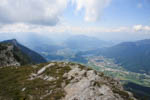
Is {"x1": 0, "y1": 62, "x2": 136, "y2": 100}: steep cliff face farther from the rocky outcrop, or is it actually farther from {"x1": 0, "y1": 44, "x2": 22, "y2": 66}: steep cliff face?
{"x1": 0, "y1": 44, "x2": 22, "y2": 66}: steep cliff face

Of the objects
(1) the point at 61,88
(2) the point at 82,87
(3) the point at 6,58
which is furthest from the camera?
(3) the point at 6,58

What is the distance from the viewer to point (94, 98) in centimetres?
2038

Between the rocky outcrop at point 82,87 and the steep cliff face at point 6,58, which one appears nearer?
the rocky outcrop at point 82,87

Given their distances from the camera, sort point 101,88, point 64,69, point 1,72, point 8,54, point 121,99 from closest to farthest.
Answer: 1. point 121,99
2. point 101,88
3. point 64,69
4. point 1,72
5. point 8,54

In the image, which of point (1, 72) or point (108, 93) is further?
point (1, 72)

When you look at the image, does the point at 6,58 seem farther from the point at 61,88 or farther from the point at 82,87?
the point at 82,87

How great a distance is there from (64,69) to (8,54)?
58.9 meters

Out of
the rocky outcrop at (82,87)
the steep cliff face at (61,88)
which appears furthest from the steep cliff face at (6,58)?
the rocky outcrop at (82,87)

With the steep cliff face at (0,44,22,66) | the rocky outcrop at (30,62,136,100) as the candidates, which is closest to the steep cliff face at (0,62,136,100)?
the rocky outcrop at (30,62,136,100)

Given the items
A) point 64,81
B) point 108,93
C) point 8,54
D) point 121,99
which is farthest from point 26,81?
point 8,54

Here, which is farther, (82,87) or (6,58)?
(6,58)

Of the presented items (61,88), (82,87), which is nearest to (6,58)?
(61,88)

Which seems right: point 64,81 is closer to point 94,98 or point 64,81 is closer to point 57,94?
point 57,94

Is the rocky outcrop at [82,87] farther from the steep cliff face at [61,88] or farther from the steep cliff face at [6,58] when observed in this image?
the steep cliff face at [6,58]
